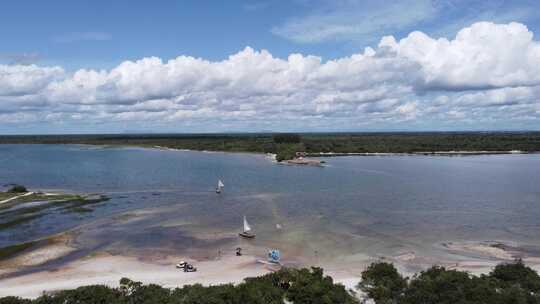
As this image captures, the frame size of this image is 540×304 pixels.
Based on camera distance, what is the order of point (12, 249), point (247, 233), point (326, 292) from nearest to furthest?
point (326, 292)
point (12, 249)
point (247, 233)

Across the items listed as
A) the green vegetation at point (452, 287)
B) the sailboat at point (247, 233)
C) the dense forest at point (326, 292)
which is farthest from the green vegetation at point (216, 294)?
the sailboat at point (247, 233)

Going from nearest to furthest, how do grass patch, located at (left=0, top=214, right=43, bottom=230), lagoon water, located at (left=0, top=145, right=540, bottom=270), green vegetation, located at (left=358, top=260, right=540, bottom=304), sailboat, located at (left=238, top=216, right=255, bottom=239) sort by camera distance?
green vegetation, located at (left=358, top=260, right=540, bottom=304)
lagoon water, located at (left=0, top=145, right=540, bottom=270)
sailboat, located at (left=238, top=216, right=255, bottom=239)
grass patch, located at (left=0, top=214, right=43, bottom=230)

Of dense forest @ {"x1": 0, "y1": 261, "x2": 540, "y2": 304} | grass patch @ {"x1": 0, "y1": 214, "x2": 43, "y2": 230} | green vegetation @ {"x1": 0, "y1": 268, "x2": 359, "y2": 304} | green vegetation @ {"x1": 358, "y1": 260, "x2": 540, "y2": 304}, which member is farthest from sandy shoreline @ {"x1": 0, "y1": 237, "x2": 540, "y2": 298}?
grass patch @ {"x1": 0, "y1": 214, "x2": 43, "y2": 230}

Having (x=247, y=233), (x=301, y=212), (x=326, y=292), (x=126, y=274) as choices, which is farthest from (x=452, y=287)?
(x=301, y=212)

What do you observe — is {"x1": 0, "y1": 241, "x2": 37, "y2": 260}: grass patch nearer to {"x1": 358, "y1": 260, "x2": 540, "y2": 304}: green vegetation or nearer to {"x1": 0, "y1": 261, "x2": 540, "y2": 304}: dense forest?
{"x1": 0, "y1": 261, "x2": 540, "y2": 304}: dense forest

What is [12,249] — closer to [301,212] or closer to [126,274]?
[126,274]

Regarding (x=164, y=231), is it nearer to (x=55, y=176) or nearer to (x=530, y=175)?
(x=55, y=176)

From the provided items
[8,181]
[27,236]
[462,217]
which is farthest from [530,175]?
[8,181]

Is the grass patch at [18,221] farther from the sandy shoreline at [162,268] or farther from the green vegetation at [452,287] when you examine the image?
the green vegetation at [452,287]
